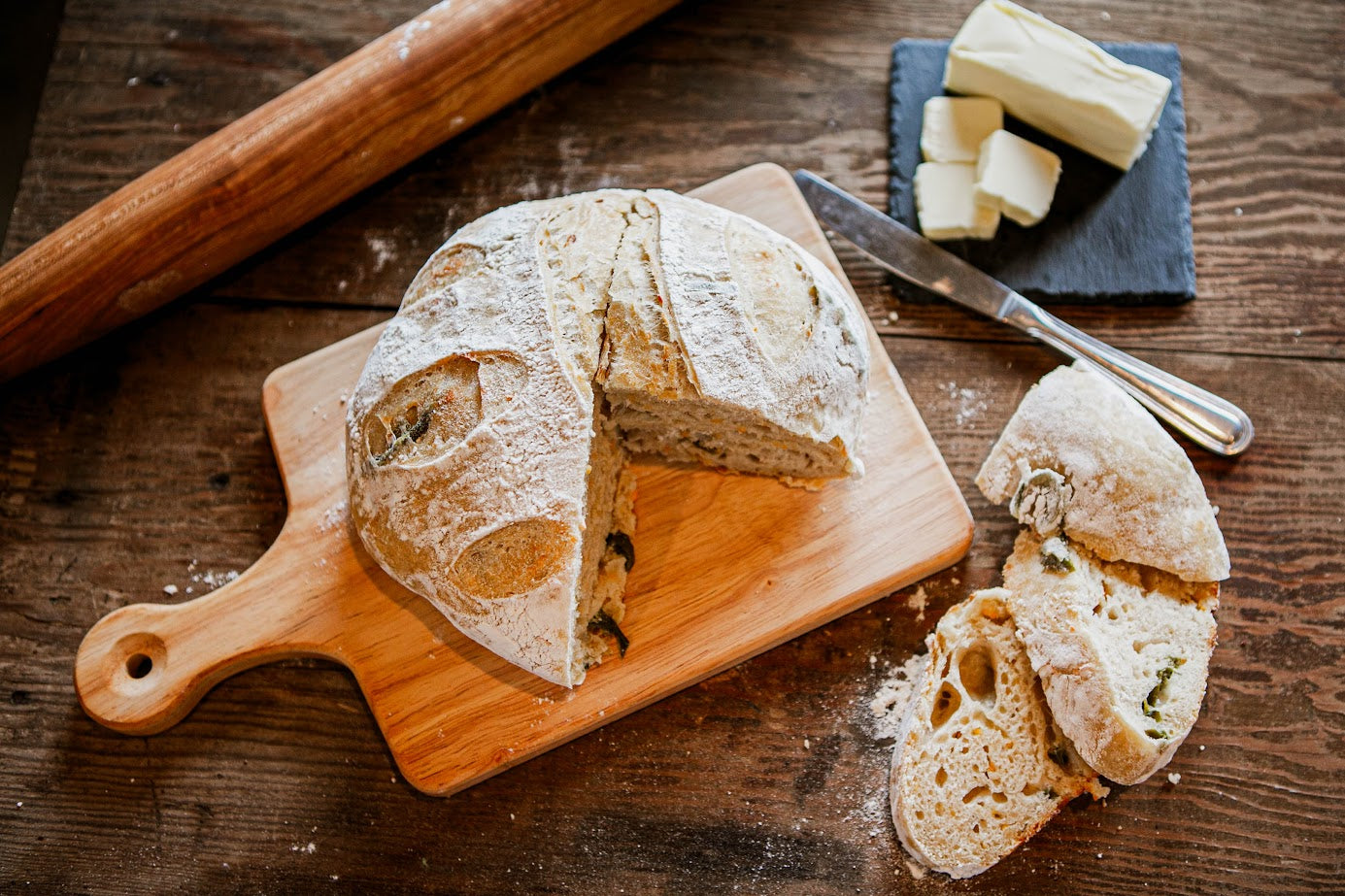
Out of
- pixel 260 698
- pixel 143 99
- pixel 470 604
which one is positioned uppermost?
pixel 143 99

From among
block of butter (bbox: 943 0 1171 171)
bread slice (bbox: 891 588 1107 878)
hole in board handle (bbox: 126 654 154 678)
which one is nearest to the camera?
bread slice (bbox: 891 588 1107 878)

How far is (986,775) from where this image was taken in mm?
2662

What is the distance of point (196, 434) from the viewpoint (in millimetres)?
3234

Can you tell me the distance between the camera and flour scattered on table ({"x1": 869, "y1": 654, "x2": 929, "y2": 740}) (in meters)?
2.90

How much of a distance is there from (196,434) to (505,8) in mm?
1720

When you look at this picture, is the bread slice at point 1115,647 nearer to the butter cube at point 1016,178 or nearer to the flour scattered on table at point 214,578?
the butter cube at point 1016,178

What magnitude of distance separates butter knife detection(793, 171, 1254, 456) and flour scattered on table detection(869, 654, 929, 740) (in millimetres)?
1079

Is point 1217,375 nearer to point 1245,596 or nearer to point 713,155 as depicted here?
point 1245,596

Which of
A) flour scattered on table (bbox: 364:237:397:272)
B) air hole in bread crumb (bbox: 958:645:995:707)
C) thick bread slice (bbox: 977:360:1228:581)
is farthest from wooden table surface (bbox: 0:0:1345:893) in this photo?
thick bread slice (bbox: 977:360:1228:581)

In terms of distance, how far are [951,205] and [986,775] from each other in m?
1.78

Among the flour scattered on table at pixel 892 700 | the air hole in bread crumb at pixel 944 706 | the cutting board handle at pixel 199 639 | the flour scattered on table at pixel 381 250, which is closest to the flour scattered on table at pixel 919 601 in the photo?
the flour scattered on table at pixel 892 700

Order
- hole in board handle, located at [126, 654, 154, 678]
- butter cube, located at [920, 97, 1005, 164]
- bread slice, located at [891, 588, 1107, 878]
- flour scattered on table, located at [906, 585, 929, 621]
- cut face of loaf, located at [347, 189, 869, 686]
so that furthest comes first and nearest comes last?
butter cube, located at [920, 97, 1005, 164], flour scattered on table, located at [906, 585, 929, 621], hole in board handle, located at [126, 654, 154, 678], bread slice, located at [891, 588, 1107, 878], cut face of loaf, located at [347, 189, 869, 686]

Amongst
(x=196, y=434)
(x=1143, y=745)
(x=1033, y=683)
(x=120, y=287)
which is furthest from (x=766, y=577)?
(x=120, y=287)

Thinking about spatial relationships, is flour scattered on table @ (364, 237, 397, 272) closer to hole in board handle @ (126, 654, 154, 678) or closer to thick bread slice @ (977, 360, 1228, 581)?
hole in board handle @ (126, 654, 154, 678)
